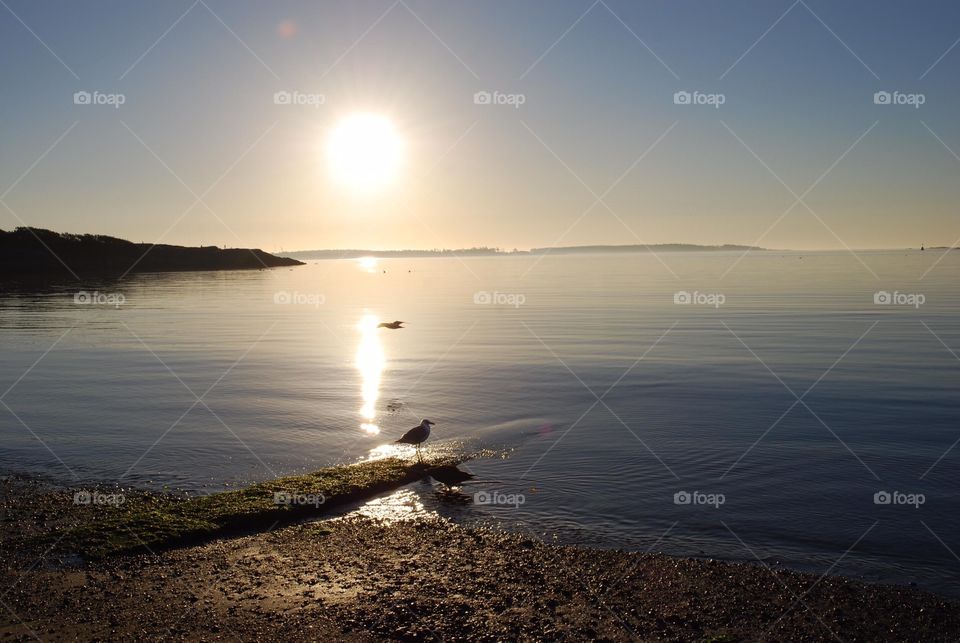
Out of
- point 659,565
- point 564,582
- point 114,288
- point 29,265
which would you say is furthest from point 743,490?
point 29,265

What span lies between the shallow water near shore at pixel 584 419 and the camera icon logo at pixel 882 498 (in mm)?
98

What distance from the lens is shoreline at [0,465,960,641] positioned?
1064cm

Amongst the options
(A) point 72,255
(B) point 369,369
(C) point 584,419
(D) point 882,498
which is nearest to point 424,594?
(D) point 882,498

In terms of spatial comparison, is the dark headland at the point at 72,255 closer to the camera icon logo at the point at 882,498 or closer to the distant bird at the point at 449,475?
the distant bird at the point at 449,475

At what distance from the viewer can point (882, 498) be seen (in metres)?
17.6

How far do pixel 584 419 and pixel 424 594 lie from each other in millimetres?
15718

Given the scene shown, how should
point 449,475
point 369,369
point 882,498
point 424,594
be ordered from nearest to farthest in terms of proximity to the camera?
point 424,594 → point 882,498 → point 449,475 → point 369,369

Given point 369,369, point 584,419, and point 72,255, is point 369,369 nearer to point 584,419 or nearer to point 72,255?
point 584,419

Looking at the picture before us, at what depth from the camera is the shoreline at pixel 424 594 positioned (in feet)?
34.9

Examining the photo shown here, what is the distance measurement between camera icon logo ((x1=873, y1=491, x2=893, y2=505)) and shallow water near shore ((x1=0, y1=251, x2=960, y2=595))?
10cm

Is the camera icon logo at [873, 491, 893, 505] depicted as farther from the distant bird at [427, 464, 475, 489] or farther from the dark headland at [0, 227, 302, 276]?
the dark headland at [0, 227, 302, 276]

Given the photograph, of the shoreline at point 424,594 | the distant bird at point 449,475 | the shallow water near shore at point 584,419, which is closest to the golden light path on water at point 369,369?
the shallow water near shore at point 584,419

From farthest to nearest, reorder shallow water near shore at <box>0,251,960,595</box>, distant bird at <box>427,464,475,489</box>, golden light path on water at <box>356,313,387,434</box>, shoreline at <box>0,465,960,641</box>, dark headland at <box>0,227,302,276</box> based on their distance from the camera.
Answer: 1. dark headland at <box>0,227,302,276</box>
2. golden light path on water at <box>356,313,387,434</box>
3. distant bird at <box>427,464,475,489</box>
4. shallow water near shore at <box>0,251,960,595</box>
5. shoreline at <box>0,465,960,641</box>

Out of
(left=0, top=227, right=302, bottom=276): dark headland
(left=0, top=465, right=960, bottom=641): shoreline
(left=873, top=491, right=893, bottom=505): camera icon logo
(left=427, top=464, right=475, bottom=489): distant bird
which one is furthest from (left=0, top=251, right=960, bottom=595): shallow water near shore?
(left=0, top=227, right=302, bottom=276): dark headland
